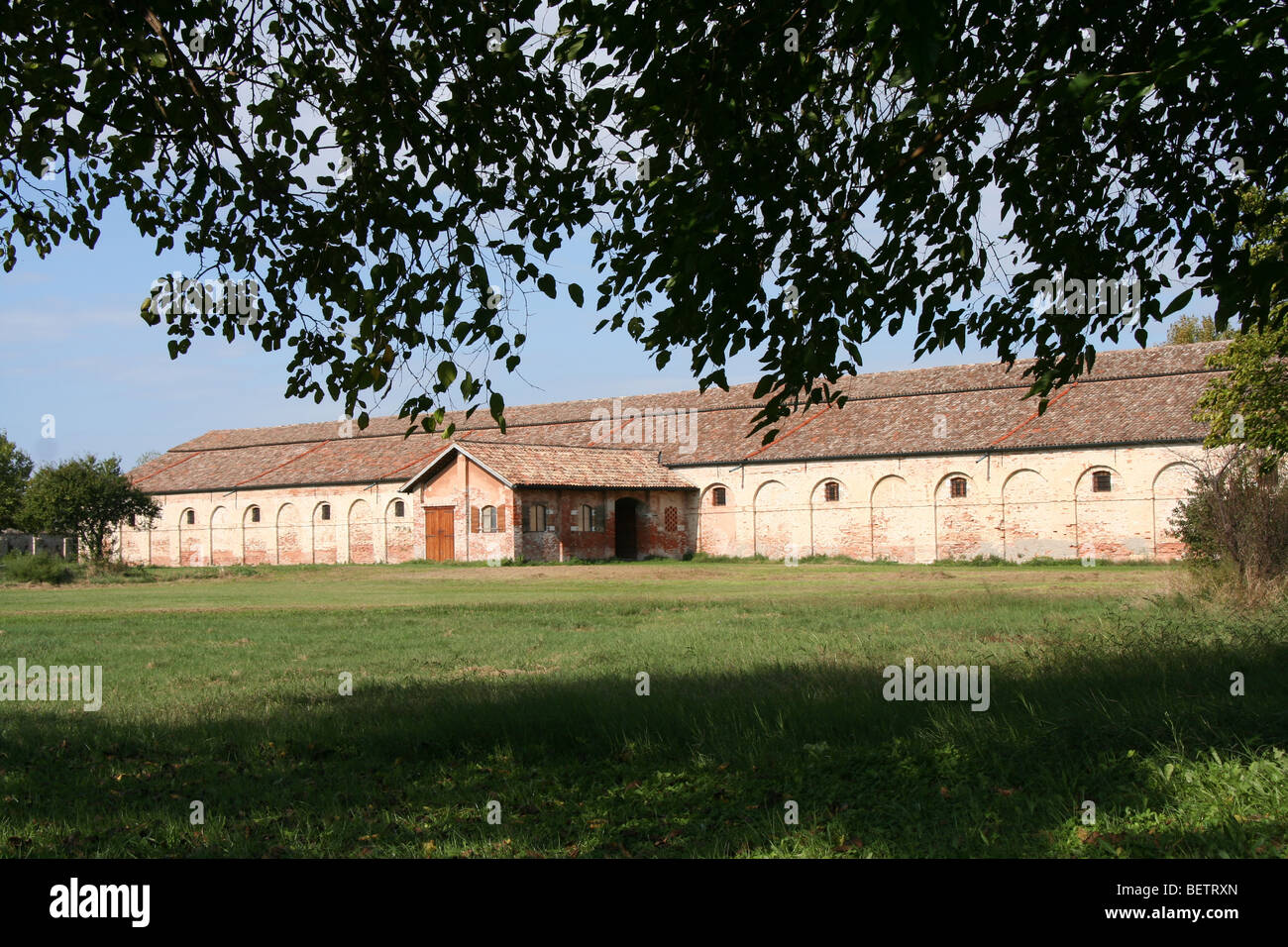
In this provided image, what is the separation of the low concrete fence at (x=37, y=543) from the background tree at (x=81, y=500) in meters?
7.86

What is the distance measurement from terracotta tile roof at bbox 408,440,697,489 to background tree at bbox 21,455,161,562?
1362 cm

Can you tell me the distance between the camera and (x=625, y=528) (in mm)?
44000

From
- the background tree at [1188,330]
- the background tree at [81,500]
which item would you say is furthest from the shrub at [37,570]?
the background tree at [1188,330]

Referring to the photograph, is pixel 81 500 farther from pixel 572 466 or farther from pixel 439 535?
pixel 572 466

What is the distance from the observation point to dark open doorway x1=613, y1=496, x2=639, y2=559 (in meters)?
43.9

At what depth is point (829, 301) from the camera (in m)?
5.96

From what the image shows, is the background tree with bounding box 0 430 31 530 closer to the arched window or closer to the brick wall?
the brick wall

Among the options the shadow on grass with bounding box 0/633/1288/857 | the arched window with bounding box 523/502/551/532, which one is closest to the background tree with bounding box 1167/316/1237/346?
the arched window with bounding box 523/502/551/532

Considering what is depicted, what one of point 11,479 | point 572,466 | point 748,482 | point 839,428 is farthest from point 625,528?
point 11,479

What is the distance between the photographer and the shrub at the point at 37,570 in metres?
30.6

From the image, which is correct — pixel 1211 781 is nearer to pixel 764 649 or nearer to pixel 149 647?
pixel 764 649

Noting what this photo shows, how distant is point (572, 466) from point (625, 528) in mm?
3822
